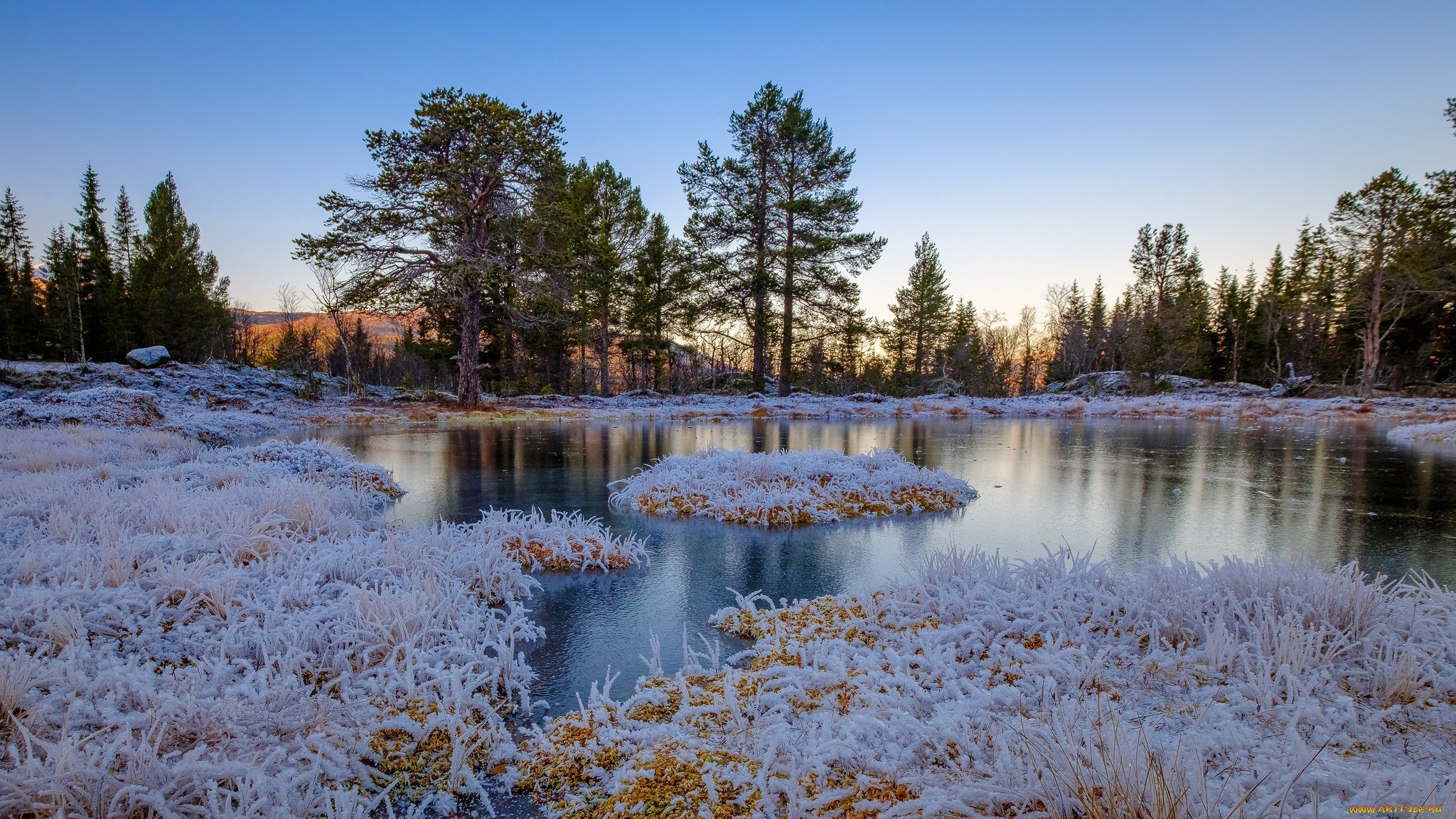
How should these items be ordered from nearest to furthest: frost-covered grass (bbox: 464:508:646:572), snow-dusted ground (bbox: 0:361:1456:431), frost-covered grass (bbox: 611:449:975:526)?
frost-covered grass (bbox: 464:508:646:572) → frost-covered grass (bbox: 611:449:975:526) → snow-dusted ground (bbox: 0:361:1456:431)

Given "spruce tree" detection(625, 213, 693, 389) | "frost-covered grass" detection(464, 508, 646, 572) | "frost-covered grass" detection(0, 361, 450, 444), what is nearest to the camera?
"frost-covered grass" detection(464, 508, 646, 572)

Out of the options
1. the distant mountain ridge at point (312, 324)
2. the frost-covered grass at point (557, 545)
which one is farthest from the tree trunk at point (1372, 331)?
the distant mountain ridge at point (312, 324)

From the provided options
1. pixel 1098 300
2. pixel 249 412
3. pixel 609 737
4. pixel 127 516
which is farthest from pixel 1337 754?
pixel 1098 300

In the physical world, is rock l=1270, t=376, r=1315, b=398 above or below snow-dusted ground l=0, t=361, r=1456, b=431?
above

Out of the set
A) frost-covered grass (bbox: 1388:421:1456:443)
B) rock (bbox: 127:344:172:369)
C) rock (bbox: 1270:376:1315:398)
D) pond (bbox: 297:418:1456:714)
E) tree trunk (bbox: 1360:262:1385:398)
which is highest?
tree trunk (bbox: 1360:262:1385:398)

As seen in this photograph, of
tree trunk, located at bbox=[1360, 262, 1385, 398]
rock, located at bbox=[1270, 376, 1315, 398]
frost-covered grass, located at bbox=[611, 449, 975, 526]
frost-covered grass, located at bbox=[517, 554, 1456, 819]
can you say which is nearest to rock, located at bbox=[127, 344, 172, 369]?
frost-covered grass, located at bbox=[611, 449, 975, 526]

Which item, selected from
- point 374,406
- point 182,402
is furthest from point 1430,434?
point 182,402

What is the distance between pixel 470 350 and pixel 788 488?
18113 mm

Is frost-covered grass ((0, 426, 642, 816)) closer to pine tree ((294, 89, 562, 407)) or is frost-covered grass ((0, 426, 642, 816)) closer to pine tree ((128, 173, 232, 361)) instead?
pine tree ((294, 89, 562, 407))

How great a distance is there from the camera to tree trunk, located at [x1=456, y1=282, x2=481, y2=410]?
21.6 meters

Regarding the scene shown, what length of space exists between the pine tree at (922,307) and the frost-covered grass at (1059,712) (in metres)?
42.2

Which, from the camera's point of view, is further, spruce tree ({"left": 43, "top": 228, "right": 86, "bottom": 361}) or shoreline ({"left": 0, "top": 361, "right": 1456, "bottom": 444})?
spruce tree ({"left": 43, "top": 228, "right": 86, "bottom": 361})

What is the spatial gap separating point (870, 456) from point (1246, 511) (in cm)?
443

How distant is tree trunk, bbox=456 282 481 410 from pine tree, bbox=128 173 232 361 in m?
28.3
